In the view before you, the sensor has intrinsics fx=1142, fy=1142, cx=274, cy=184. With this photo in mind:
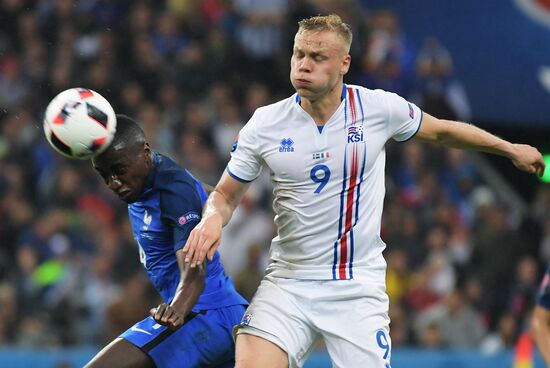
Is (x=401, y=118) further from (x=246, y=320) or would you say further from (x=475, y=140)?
(x=246, y=320)

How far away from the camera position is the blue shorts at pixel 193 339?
6.36 metres

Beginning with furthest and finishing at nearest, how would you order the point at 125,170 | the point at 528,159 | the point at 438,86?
the point at 438,86 < the point at 528,159 < the point at 125,170

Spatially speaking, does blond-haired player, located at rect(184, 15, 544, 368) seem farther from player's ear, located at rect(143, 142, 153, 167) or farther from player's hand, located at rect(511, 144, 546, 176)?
player's ear, located at rect(143, 142, 153, 167)

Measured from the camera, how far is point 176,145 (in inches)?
535

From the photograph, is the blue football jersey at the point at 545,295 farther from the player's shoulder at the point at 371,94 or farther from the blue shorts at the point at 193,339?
the blue shorts at the point at 193,339

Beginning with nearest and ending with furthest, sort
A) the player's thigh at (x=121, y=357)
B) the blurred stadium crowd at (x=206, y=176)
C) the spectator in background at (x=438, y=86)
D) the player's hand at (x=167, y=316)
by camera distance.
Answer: the player's hand at (x=167, y=316)
the player's thigh at (x=121, y=357)
the blurred stadium crowd at (x=206, y=176)
the spectator in background at (x=438, y=86)

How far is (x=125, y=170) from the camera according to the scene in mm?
6293

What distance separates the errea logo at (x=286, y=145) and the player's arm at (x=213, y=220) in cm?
29

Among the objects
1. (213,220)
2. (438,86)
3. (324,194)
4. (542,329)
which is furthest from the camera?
(438,86)

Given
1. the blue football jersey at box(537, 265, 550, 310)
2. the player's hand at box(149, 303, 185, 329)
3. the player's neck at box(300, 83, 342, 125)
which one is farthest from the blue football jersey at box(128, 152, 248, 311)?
the blue football jersey at box(537, 265, 550, 310)

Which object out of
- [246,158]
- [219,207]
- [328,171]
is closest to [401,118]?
[328,171]

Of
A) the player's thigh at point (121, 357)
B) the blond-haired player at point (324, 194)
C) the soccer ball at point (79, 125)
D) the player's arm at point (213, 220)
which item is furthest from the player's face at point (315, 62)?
the player's thigh at point (121, 357)

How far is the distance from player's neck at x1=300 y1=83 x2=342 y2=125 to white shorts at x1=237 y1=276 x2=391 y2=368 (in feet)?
3.04

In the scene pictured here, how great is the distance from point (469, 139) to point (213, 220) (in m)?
1.64
